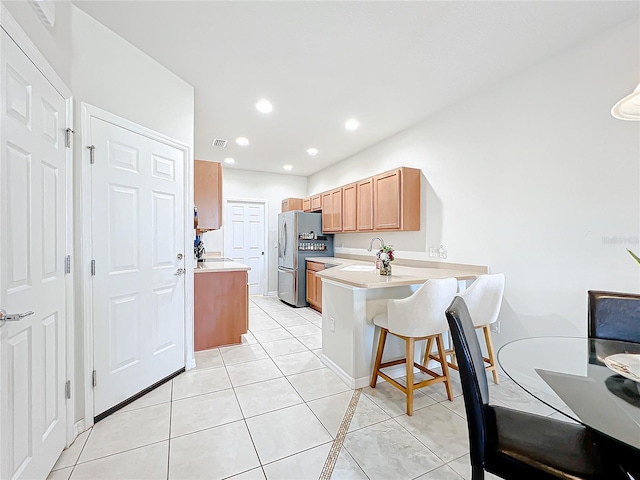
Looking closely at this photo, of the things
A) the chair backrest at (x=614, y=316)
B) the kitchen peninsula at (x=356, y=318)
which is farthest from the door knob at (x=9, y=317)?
the chair backrest at (x=614, y=316)

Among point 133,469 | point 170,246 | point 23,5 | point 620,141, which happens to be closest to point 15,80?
point 23,5

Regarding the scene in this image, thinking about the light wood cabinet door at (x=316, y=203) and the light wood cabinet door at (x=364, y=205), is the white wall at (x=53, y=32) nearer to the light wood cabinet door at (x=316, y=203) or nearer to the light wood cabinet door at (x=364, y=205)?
the light wood cabinet door at (x=364, y=205)

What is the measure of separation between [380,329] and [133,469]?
1.82 meters

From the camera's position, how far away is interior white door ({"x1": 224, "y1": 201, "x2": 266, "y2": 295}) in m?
6.07

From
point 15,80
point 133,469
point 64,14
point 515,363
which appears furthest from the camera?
point 64,14

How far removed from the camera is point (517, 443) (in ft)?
3.63

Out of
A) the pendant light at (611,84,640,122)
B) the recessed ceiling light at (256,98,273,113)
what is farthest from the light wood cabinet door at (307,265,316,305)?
the pendant light at (611,84,640,122)

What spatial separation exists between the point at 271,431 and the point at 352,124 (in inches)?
131

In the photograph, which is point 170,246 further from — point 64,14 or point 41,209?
point 64,14

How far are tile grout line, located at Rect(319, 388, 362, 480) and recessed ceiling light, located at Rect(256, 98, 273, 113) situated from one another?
292 centimetres

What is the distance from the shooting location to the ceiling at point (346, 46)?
6.19ft

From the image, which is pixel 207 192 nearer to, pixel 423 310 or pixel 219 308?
pixel 219 308

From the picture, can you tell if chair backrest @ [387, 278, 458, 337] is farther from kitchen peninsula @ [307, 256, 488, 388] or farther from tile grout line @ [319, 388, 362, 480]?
tile grout line @ [319, 388, 362, 480]

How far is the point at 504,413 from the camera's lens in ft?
4.20
